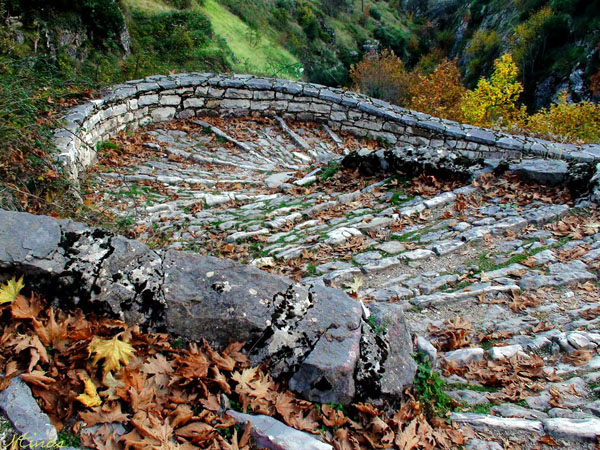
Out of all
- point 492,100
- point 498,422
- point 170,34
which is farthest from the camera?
point 492,100

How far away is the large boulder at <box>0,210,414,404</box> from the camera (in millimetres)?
2273

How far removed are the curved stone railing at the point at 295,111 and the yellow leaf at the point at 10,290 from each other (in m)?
5.30

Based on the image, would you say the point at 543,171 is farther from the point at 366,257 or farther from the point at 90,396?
the point at 90,396

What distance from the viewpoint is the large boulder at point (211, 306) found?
227cm

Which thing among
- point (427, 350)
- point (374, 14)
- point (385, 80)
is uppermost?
point (374, 14)

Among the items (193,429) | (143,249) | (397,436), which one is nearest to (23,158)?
(143,249)

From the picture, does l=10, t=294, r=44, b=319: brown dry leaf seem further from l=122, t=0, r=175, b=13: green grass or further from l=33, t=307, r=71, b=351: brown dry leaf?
l=122, t=0, r=175, b=13: green grass

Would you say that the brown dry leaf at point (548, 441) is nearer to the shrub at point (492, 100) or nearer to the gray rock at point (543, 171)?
the gray rock at point (543, 171)

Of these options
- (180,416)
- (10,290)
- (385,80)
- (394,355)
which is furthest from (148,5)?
(180,416)

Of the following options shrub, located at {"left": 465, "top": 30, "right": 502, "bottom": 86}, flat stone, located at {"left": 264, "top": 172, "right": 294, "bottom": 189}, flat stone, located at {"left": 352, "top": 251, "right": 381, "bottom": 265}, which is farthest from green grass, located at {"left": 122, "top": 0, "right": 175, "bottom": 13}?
shrub, located at {"left": 465, "top": 30, "right": 502, "bottom": 86}

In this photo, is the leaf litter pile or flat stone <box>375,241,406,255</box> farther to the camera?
flat stone <box>375,241,406,255</box>

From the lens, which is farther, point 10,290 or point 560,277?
point 560,277

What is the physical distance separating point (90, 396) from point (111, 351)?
24 centimetres

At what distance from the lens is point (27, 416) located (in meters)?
1.74
